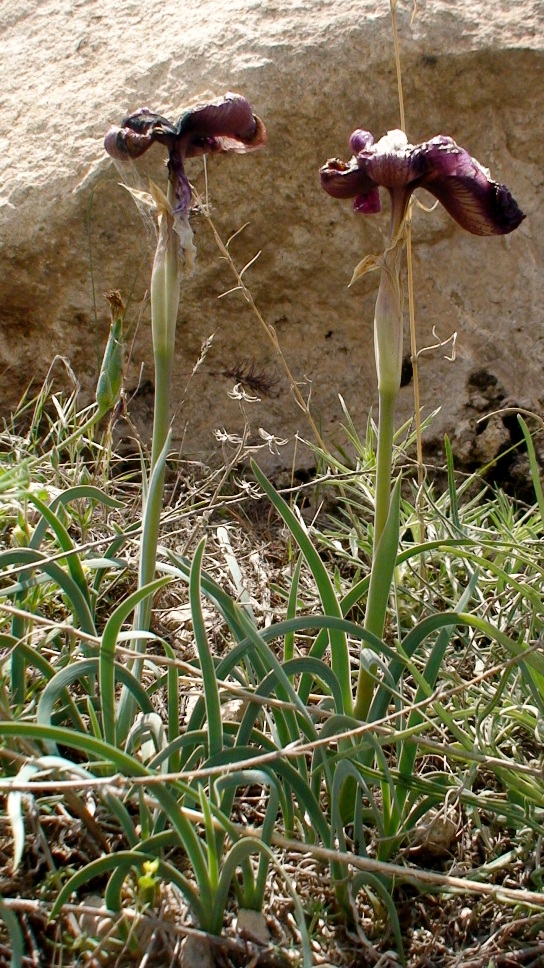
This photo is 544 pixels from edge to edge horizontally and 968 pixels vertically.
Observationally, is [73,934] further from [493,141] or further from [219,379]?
[493,141]

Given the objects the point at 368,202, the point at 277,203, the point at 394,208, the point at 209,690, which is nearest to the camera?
the point at 209,690

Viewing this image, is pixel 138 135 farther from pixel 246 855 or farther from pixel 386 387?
pixel 246 855

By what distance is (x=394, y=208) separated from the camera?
1198mm

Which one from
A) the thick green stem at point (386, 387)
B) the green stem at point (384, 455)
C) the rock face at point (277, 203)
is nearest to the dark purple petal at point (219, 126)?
the thick green stem at point (386, 387)

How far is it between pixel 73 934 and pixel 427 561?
104 cm

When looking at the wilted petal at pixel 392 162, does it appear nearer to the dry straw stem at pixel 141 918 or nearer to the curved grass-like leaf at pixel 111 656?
the curved grass-like leaf at pixel 111 656

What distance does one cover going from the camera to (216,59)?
2.11 meters

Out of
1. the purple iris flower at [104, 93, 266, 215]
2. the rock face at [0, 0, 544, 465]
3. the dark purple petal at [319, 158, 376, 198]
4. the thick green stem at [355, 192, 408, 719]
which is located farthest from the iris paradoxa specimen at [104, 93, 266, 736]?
the rock face at [0, 0, 544, 465]

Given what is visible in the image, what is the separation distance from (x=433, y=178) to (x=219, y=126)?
31 cm

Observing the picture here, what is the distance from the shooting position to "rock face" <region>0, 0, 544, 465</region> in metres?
2.12

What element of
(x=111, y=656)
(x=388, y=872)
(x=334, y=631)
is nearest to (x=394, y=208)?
(x=334, y=631)

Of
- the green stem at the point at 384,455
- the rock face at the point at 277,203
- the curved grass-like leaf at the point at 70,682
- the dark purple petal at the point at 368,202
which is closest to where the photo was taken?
the curved grass-like leaf at the point at 70,682

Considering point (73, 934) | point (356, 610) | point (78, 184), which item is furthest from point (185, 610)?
point (78, 184)

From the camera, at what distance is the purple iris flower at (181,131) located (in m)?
1.24
